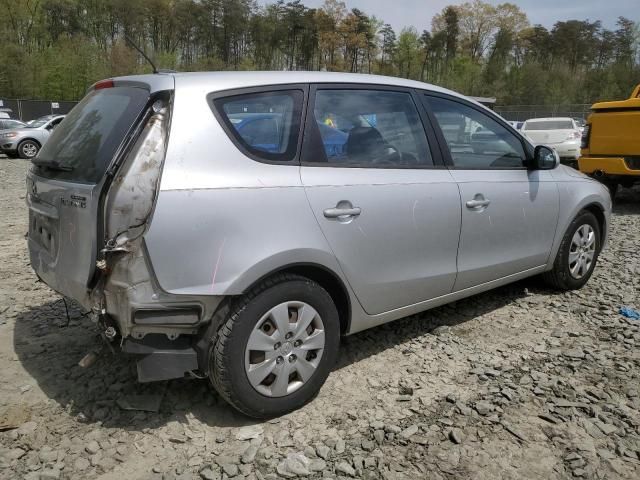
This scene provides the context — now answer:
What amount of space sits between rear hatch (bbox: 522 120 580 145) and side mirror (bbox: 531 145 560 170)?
13.4 m

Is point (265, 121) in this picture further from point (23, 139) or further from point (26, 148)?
point (26, 148)

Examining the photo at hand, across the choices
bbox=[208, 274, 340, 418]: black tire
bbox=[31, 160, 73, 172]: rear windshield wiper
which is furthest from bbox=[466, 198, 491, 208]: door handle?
bbox=[31, 160, 73, 172]: rear windshield wiper

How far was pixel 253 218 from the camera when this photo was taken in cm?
261

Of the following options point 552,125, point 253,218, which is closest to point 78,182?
point 253,218

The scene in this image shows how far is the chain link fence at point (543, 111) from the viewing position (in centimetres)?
4128

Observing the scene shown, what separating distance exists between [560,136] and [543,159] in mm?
14170

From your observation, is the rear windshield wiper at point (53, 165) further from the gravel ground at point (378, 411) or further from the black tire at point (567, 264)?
the black tire at point (567, 264)

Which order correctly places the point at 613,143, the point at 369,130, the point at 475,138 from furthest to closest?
the point at 613,143 → the point at 475,138 → the point at 369,130

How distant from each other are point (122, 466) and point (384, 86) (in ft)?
8.27

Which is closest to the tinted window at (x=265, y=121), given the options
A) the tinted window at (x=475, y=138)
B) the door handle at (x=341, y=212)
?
the door handle at (x=341, y=212)

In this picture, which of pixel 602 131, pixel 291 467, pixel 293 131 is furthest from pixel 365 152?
pixel 602 131

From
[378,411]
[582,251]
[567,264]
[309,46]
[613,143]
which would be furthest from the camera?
[309,46]

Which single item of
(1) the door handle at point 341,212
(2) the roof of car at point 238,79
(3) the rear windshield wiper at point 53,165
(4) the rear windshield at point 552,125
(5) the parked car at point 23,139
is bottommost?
(5) the parked car at point 23,139

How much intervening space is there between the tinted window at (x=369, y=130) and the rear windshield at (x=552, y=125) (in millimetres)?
15737
